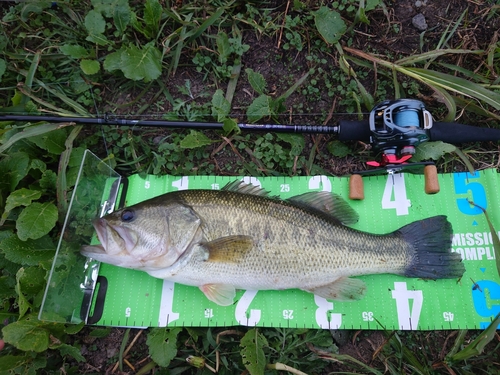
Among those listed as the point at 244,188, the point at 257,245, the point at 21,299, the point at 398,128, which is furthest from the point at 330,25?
the point at 21,299

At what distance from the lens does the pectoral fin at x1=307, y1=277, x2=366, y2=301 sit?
3.11 metres

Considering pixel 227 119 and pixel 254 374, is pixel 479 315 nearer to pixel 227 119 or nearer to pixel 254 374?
pixel 254 374

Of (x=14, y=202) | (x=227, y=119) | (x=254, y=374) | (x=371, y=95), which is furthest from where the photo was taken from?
(x=371, y=95)

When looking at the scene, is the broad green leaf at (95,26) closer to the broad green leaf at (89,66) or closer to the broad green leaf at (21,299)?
the broad green leaf at (89,66)

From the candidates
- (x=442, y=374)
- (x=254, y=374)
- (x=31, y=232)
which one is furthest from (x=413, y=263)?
(x=31, y=232)

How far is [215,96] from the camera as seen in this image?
3582 mm

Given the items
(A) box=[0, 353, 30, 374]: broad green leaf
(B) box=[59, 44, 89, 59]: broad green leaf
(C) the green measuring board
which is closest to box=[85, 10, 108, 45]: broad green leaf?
(B) box=[59, 44, 89, 59]: broad green leaf

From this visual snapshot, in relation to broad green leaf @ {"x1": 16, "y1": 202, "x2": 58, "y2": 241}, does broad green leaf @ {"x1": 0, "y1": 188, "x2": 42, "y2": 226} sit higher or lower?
higher

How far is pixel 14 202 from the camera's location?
3232 millimetres

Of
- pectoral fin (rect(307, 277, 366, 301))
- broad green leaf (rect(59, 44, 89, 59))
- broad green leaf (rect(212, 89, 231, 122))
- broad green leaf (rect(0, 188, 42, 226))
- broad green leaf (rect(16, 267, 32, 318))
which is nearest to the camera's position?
broad green leaf (rect(16, 267, 32, 318))

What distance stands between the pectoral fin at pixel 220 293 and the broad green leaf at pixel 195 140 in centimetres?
125

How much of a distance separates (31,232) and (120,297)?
0.92m

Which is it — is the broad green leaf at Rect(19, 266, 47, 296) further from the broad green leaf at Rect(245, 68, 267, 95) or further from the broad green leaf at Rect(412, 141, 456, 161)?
the broad green leaf at Rect(412, 141, 456, 161)

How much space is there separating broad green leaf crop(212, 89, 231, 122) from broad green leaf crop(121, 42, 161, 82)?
59 cm
